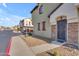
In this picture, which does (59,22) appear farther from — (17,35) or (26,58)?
(26,58)

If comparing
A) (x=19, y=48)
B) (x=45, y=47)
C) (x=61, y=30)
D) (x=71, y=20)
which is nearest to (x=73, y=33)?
(x=71, y=20)

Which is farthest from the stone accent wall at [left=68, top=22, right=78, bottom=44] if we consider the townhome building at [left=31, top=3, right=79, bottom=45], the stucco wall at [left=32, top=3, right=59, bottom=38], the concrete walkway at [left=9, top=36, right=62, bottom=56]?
the stucco wall at [left=32, top=3, right=59, bottom=38]

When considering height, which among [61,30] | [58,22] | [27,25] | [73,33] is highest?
[58,22]

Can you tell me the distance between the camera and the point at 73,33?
9.28m

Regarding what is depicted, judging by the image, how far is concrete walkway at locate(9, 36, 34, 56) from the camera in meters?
8.79

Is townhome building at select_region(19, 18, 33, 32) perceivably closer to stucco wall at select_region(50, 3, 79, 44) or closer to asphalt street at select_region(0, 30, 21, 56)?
asphalt street at select_region(0, 30, 21, 56)

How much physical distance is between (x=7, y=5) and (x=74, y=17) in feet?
10.6

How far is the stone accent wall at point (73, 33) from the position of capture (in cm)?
903

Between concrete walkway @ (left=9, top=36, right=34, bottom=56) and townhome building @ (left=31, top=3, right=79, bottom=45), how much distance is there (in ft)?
3.04

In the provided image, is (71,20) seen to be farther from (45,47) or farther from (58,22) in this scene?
(45,47)

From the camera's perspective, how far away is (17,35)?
1034 cm

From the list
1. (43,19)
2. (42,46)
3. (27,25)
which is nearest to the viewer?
(42,46)

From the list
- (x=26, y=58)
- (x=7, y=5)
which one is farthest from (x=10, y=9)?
(x=26, y=58)

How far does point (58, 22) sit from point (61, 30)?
1.71 feet
